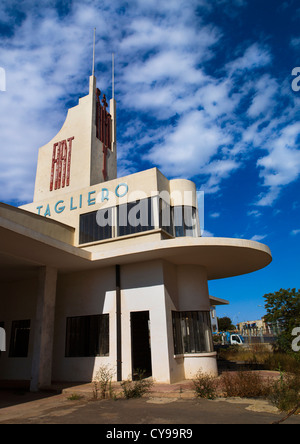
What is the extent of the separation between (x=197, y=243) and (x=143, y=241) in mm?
2436

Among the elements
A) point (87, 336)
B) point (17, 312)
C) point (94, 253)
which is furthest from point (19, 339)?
point (94, 253)

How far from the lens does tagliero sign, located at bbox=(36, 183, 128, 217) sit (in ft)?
45.8

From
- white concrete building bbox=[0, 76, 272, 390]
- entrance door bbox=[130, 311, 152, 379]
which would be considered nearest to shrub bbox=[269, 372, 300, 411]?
white concrete building bbox=[0, 76, 272, 390]

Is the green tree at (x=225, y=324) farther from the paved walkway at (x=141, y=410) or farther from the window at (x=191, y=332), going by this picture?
the paved walkway at (x=141, y=410)

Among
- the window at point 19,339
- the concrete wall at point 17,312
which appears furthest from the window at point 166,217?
the window at point 19,339

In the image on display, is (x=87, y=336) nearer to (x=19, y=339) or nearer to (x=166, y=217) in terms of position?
(x=19, y=339)

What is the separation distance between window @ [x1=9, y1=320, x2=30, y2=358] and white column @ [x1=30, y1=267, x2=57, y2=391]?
3.24 m

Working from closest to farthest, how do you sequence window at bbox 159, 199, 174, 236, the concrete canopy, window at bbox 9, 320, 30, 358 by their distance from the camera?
the concrete canopy → window at bbox 159, 199, 174, 236 → window at bbox 9, 320, 30, 358

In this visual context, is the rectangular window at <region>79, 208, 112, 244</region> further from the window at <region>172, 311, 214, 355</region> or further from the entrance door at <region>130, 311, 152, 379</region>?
the window at <region>172, 311, 214, 355</region>

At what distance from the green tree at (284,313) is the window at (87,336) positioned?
991 centimetres

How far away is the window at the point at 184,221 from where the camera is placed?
13914 millimetres
